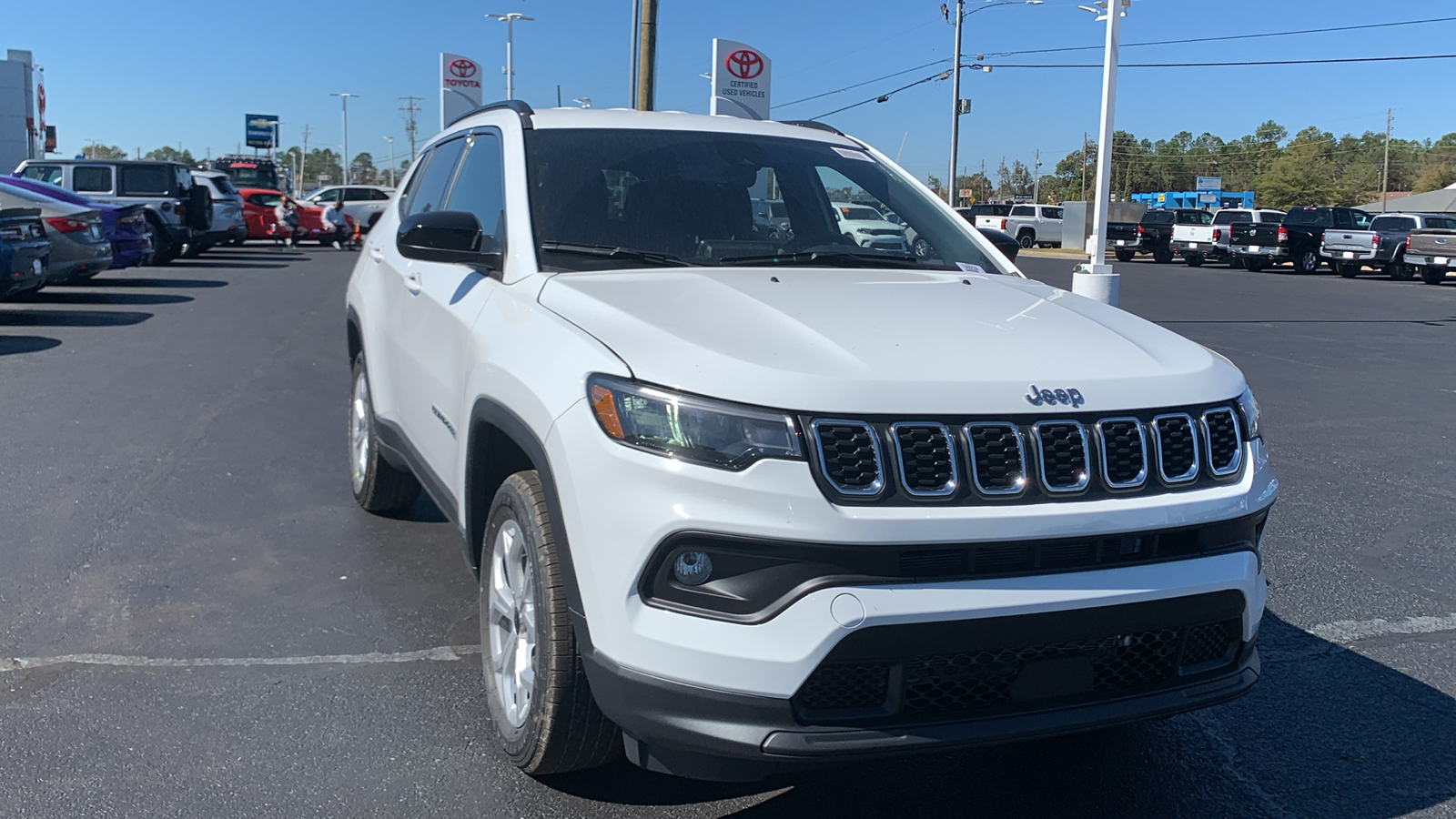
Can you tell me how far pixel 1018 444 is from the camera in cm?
254

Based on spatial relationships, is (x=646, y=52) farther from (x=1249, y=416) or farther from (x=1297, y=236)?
(x=1297, y=236)

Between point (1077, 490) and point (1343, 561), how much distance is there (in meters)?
3.35

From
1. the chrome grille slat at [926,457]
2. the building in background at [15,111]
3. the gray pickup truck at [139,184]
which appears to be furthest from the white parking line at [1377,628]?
the building in background at [15,111]

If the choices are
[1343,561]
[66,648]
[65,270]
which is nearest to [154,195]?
[65,270]

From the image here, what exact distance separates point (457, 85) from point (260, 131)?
75.6 meters

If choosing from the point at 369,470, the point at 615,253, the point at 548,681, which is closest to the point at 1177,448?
the point at 548,681

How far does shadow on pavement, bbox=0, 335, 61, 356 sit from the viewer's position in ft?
34.7

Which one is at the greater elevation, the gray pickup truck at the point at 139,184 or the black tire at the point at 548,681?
the gray pickup truck at the point at 139,184

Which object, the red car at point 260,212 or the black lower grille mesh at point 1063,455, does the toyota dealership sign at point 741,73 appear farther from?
the black lower grille mesh at point 1063,455

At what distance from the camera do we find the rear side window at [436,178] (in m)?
4.79

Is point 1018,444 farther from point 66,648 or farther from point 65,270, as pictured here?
point 65,270

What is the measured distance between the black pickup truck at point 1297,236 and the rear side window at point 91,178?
1109 inches

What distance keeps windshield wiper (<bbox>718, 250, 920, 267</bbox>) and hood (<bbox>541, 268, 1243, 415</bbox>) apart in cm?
22

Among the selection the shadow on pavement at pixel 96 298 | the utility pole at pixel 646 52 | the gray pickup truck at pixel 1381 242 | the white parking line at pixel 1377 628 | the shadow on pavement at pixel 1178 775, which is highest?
the utility pole at pixel 646 52
